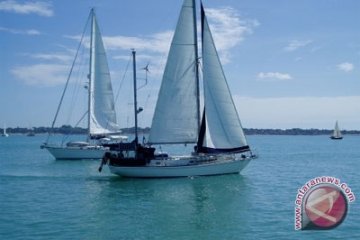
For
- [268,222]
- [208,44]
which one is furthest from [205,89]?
[268,222]

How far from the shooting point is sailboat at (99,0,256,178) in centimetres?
3334

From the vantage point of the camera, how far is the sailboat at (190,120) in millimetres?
33344

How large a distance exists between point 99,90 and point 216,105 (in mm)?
24993

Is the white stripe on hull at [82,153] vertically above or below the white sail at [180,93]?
below

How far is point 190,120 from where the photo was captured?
35000 millimetres

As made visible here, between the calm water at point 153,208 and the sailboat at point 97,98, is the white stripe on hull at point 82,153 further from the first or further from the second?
the calm water at point 153,208

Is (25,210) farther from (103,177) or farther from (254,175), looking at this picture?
(254,175)

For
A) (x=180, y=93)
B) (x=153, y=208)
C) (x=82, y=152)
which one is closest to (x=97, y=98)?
(x=82, y=152)

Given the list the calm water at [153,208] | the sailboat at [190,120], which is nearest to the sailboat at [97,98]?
the calm water at [153,208]

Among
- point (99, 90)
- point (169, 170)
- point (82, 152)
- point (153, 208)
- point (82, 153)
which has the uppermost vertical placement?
point (99, 90)

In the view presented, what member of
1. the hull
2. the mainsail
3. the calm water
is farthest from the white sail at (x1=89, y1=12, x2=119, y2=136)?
the mainsail

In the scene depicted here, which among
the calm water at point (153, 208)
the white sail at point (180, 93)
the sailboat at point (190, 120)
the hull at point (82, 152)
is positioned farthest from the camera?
the hull at point (82, 152)

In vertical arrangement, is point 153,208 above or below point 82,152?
below

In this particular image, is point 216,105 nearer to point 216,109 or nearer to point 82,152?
point 216,109
